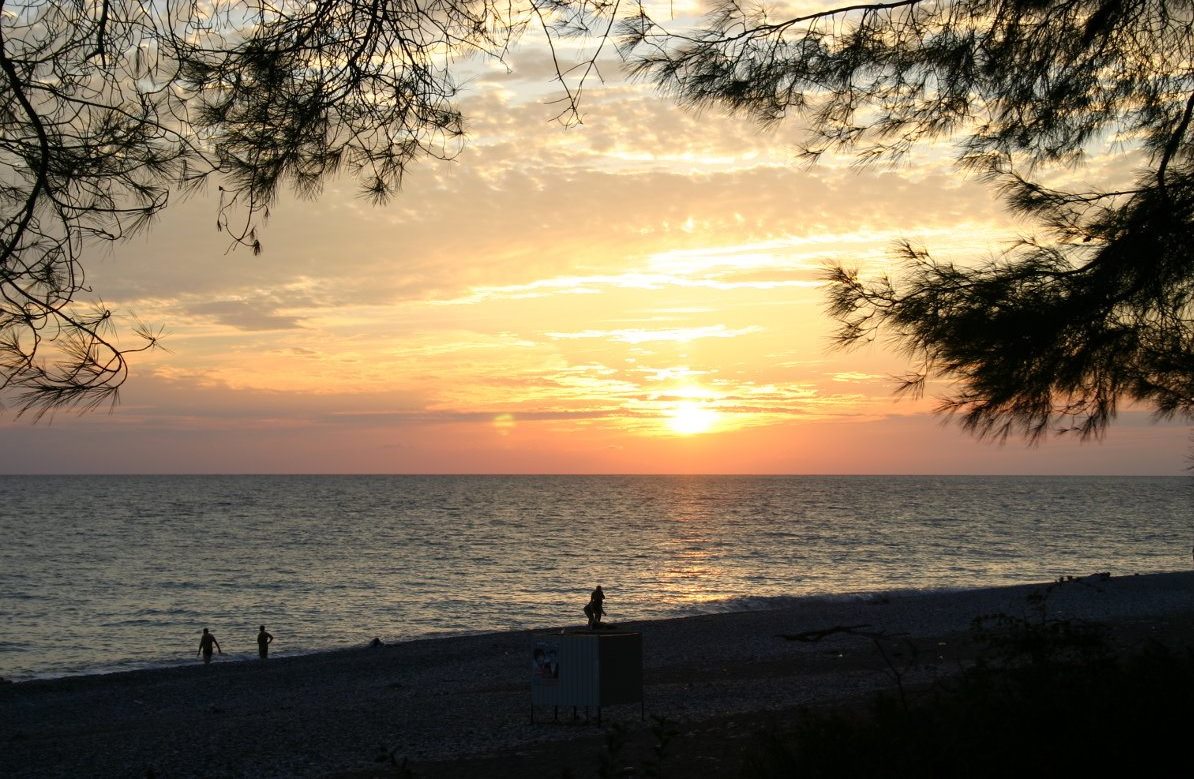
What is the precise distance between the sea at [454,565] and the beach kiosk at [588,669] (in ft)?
53.1

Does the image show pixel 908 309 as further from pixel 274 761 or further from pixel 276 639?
pixel 276 639

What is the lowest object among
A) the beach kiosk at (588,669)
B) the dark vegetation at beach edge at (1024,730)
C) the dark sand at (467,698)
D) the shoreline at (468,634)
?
the shoreline at (468,634)

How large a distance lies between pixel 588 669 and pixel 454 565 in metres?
38.2

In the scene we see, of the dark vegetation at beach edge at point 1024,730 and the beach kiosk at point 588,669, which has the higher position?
the dark vegetation at beach edge at point 1024,730

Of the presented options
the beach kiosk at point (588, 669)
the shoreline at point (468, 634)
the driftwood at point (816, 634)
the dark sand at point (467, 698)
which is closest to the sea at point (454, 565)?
the shoreline at point (468, 634)

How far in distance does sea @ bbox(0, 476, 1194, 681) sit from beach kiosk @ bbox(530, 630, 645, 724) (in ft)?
53.1

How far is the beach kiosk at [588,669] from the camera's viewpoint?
1098cm

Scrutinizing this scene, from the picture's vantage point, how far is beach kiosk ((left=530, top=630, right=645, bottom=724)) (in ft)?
36.0

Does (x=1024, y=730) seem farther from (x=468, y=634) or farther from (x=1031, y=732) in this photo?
(x=468, y=634)

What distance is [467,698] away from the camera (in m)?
15.6

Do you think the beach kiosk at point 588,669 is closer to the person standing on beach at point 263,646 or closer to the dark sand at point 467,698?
the dark sand at point 467,698

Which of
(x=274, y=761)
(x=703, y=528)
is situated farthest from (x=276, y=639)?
(x=703, y=528)

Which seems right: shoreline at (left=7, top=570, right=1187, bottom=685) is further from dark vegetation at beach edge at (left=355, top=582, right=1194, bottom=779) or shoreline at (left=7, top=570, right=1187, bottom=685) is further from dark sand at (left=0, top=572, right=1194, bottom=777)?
dark vegetation at beach edge at (left=355, top=582, right=1194, bottom=779)

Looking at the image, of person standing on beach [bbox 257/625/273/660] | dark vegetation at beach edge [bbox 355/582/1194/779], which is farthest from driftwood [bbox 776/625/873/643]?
dark vegetation at beach edge [bbox 355/582/1194/779]
